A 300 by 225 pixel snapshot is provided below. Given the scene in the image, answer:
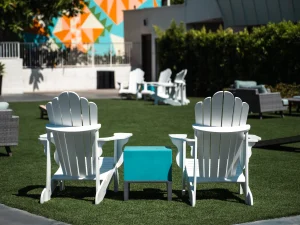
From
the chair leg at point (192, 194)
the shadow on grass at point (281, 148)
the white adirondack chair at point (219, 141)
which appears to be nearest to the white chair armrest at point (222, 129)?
the white adirondack chair at point (219, 141)

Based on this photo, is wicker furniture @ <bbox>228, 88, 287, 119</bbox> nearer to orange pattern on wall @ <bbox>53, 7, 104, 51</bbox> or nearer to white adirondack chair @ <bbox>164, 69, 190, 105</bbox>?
white adirondack chair @ <bbox>164, 69, 190, 105</bbox>

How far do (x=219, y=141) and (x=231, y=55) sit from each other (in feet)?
60.7

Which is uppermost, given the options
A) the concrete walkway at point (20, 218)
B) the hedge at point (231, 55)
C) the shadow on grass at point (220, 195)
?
the hedge at point (231, 55)

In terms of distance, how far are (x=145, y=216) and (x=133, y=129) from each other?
8.64m

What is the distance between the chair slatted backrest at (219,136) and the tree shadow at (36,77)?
24.9 m

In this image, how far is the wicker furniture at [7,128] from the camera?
11.8 meters

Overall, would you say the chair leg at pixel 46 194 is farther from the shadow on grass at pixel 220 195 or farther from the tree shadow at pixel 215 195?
the shadow on grass at pixel 220 195

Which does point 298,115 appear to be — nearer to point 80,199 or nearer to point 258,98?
point 258,98

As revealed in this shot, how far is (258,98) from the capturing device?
19.0 m

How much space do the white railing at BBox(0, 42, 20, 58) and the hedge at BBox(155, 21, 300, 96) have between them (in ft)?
20.2

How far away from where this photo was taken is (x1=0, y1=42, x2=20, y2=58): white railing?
3097cm

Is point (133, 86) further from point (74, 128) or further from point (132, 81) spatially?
point (74, 128)

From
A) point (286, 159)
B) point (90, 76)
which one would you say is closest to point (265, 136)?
point (286, 159)

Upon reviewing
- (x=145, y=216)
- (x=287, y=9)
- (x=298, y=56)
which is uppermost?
(x=287, y=9)
